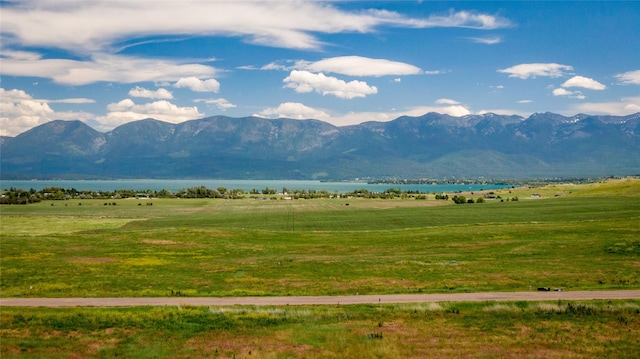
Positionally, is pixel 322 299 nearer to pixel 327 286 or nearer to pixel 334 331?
pixel 327 286

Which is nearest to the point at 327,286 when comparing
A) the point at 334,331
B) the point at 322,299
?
the point at 322,299

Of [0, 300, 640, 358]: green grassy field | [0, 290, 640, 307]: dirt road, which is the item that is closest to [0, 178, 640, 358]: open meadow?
[0, 300, 640, 358]: green grassy field

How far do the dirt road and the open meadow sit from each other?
6.37 feet

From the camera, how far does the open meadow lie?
29469 mm

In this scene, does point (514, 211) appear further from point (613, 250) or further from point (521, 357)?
point (521, 357)

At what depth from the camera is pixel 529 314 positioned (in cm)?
3503

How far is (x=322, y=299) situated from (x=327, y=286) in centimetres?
578

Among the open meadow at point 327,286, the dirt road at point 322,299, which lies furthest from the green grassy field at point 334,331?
the dirt road at point 322,299

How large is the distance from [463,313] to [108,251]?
188ft

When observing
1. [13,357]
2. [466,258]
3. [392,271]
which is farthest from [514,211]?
[13,357]

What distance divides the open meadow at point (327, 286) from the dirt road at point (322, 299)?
1942mm

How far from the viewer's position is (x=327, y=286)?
47000 millimetres

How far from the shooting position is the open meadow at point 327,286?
96.7 feet

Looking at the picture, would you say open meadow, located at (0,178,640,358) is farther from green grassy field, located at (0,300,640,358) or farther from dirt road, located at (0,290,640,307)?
dirt road, located at (0,290,640,307)
